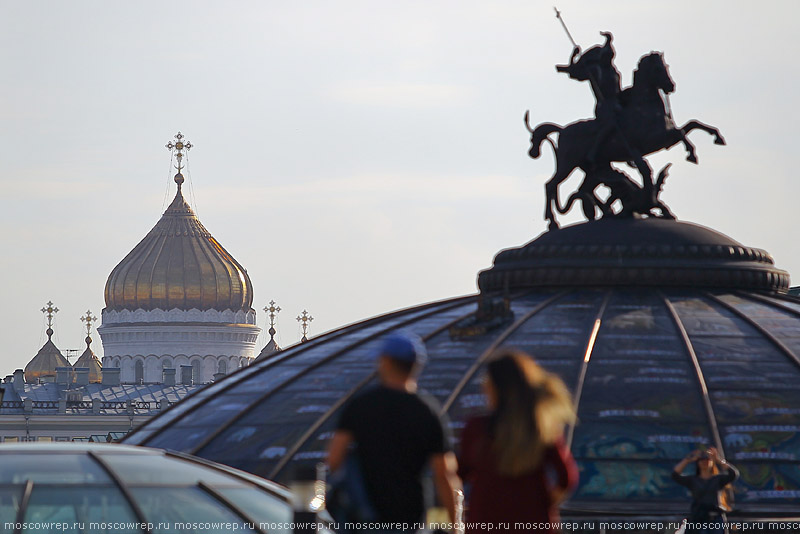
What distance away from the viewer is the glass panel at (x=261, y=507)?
15609mm

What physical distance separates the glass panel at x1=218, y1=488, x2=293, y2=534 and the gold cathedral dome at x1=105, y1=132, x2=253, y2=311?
15412 cm

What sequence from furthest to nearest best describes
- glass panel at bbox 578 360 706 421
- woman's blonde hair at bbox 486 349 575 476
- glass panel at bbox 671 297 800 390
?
glass panel at bbox 671 297 800 390 < glass panel at bbox 578 360 706 421 < woman's blonde hair at bbox 486 349 575 476

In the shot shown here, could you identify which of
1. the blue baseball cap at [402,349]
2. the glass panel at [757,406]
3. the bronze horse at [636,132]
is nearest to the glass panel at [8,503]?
the blue baseball cap at [402,349]

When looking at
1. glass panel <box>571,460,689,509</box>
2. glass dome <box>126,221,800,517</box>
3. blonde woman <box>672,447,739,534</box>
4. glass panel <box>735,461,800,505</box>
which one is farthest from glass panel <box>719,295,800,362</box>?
blonde woman <box>672,447,739,534</box>

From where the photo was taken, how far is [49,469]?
1530cm

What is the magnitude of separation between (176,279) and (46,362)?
1285 centimetres

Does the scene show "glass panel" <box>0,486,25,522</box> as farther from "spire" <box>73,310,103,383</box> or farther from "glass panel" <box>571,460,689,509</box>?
"spire" <box>73,310,103,383</box>

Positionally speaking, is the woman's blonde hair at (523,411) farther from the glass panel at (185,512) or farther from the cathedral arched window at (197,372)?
the cathedral arched window at (197,372)

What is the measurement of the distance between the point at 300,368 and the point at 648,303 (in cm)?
444

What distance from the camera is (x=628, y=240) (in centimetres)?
2741

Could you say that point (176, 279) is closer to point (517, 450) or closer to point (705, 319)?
point (705, 319)

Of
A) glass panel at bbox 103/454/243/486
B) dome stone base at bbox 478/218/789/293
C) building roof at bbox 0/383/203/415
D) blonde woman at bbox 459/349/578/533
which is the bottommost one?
building roof at bbox 0/383/203/415

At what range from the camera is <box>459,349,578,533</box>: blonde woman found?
11.7m

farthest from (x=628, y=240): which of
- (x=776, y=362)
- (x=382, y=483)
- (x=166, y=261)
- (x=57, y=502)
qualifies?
(x=166, y=261)
